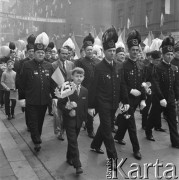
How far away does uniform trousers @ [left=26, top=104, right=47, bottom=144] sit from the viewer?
221 inches

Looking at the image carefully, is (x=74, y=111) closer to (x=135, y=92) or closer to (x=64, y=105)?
(x=64, y=105)

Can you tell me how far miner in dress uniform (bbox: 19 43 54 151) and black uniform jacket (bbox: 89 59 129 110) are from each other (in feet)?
3.67

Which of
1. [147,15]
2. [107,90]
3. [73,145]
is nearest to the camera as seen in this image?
[73,145]

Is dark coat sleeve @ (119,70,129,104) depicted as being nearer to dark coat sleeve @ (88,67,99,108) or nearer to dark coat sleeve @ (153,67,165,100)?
dark coat sleeve @ (88,67,99,108)

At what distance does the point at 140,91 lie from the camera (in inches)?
221

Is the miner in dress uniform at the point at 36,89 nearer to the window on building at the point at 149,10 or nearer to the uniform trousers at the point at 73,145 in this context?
the uniform trousers at the point at 73,145

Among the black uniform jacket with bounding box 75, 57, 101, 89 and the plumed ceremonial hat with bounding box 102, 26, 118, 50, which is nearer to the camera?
the plumed ceremonial hat with bounding box 102, 26, 118, 50

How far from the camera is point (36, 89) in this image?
5680mm

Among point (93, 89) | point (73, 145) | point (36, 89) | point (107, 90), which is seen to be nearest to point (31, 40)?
point (36, 89)

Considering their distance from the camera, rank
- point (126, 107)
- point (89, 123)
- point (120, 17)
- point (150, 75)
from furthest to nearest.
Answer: point (120, 17)
point (89, 123)
point (150, 75)
point (126, 107)

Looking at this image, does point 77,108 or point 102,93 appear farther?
point 102,93

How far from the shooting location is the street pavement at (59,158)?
4555mm

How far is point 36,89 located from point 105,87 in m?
1.41

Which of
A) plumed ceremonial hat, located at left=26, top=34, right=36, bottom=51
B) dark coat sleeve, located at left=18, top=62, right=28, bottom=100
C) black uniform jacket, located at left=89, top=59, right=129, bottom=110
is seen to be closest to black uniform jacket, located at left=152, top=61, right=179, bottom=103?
black uniform jacket, located at left=89, top=59, right=129, bottom=110
